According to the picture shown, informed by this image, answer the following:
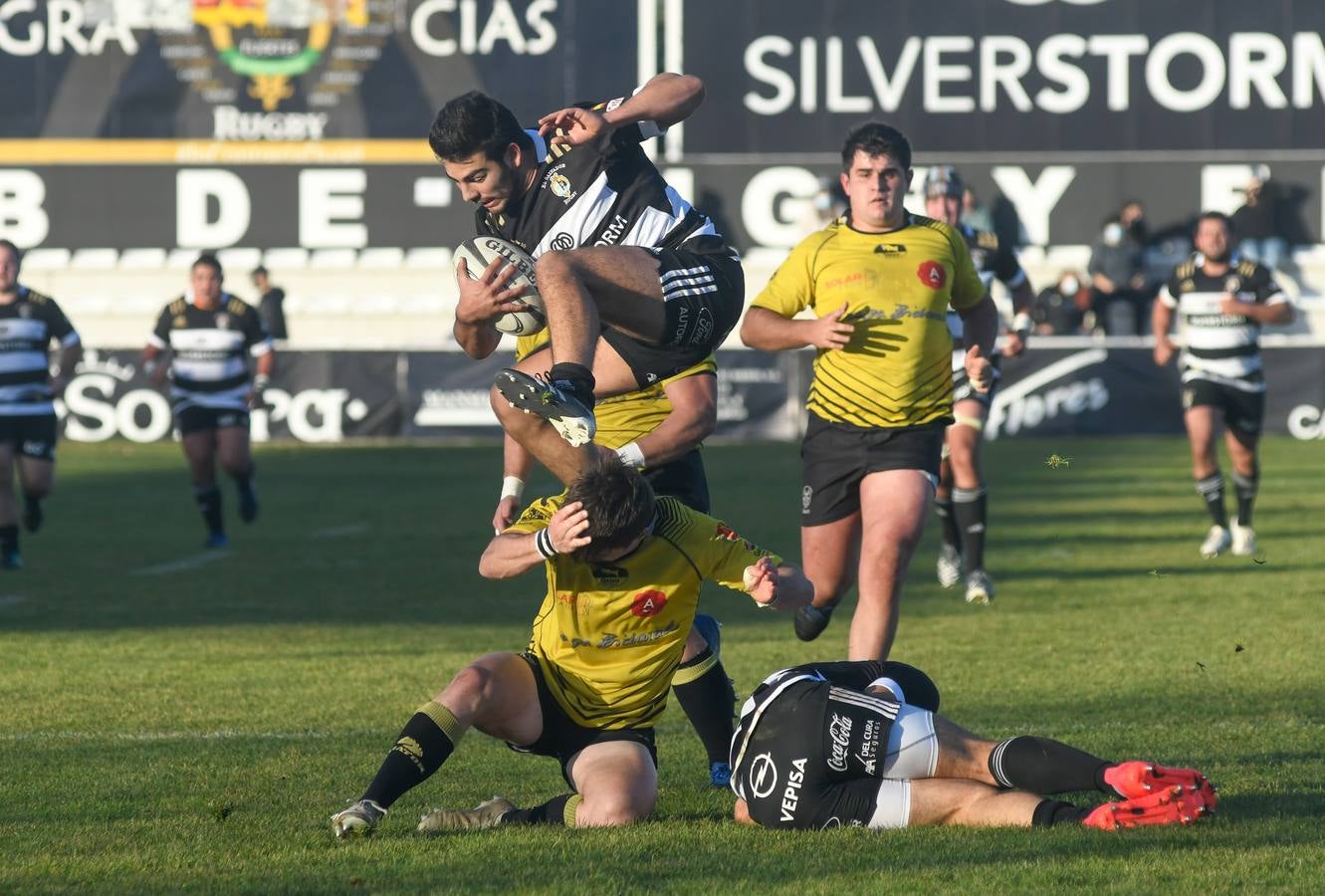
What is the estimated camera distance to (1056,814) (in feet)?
18.4

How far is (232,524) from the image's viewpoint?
17641 mm

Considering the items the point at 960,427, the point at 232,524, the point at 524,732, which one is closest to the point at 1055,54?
the point at 232,524

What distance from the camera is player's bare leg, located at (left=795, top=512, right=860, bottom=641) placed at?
8086 millimetres

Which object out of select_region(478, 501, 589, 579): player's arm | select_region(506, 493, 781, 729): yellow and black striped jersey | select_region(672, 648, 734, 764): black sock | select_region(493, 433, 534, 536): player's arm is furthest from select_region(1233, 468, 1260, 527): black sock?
select_region(478, 501, 589, 579): player's arm

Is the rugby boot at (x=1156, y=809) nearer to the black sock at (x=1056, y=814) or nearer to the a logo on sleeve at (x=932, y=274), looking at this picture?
the black sock at (x=1056, y=814)

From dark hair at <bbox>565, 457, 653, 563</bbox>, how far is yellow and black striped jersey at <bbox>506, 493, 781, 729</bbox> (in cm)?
15

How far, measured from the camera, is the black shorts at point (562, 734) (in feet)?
20.2

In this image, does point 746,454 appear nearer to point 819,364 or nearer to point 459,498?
point 459,498

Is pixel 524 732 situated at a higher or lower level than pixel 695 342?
lower

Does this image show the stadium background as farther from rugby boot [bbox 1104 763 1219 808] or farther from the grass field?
rugby boot [bbox 1104 763 1219 808]

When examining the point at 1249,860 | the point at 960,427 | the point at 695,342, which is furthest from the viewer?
the point at 960,427

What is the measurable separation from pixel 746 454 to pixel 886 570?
663 inches

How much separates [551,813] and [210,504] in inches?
403

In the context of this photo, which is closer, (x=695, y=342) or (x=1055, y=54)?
(x=695, y=342)
